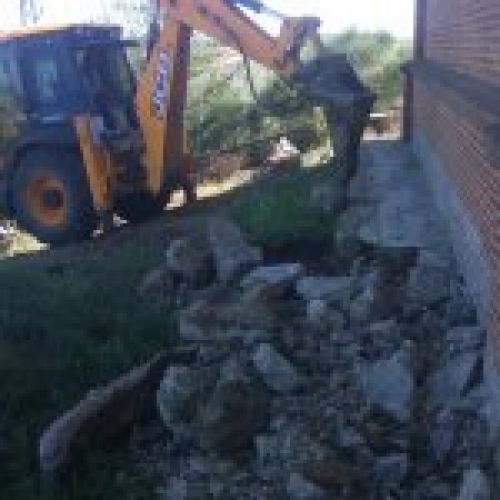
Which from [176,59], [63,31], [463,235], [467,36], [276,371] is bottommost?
[276,371]

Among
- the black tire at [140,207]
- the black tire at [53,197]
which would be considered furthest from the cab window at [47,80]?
the black tire at [140,207]

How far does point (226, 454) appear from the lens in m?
6.45

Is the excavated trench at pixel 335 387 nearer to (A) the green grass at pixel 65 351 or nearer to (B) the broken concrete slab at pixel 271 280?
(B) the broken concrete slab at pixel 271 280

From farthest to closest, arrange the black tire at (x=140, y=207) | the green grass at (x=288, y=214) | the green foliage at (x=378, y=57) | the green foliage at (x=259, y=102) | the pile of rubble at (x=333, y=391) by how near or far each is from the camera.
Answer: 1. the green foliage at (x=378, y=57)
2. the green foliage at (x=259, y=102)
3. the black tire at (x=140, y=207)
4. the green grass at (x=288, y=214)
5. the pile of rubble at (x=333, y=391)

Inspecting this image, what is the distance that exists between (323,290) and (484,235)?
1606mm

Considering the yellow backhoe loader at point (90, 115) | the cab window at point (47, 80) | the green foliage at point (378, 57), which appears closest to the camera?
the yellow backhoe loader at point (90, 115)

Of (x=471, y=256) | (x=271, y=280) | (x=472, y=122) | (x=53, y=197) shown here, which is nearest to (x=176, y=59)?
(x=53, y=197)

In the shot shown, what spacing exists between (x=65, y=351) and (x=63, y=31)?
19.7 feet

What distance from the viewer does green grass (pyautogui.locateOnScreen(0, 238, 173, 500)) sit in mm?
6543

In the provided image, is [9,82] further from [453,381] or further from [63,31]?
[453,381]

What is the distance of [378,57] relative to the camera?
19.9 meters

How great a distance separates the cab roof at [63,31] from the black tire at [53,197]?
Answer: 135 centimetres

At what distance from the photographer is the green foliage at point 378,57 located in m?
19.1

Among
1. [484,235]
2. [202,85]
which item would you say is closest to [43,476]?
[484,235]
